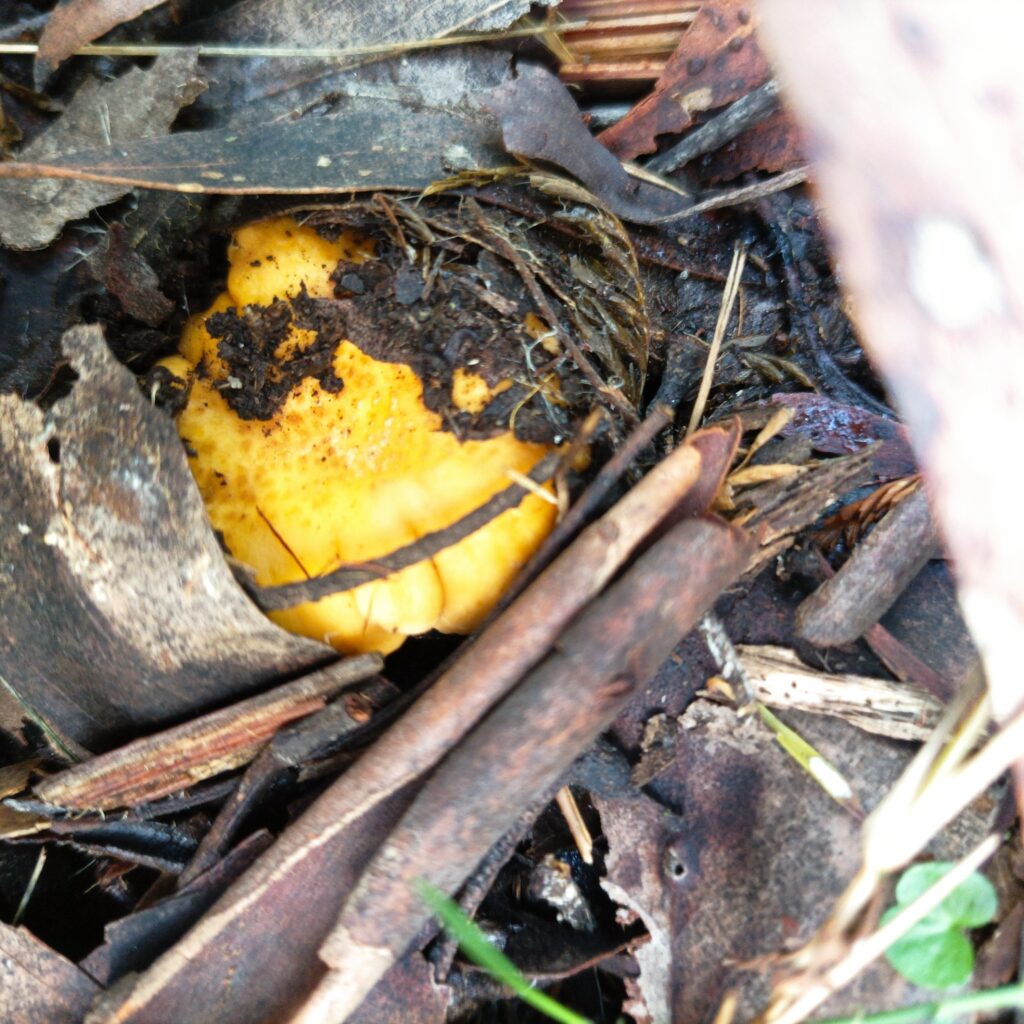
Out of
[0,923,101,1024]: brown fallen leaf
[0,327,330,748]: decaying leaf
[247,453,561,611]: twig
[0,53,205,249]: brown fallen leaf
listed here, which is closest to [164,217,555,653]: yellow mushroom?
[247,453,561,611]: twig

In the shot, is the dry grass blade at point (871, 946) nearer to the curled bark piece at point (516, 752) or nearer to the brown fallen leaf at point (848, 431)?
the curled bark piece at point (516, 752)

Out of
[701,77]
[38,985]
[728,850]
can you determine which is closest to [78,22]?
[701,77]

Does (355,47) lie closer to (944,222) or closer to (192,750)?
(944,222)

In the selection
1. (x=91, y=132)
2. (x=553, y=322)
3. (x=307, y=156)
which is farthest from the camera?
(x=91, y=132)

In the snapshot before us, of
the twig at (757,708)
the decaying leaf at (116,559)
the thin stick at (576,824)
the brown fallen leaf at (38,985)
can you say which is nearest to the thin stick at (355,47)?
the decaying leaf at (116,559)

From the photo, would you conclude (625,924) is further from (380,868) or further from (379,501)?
(379,501)

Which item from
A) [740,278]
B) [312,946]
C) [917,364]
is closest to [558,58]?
[740,278]
